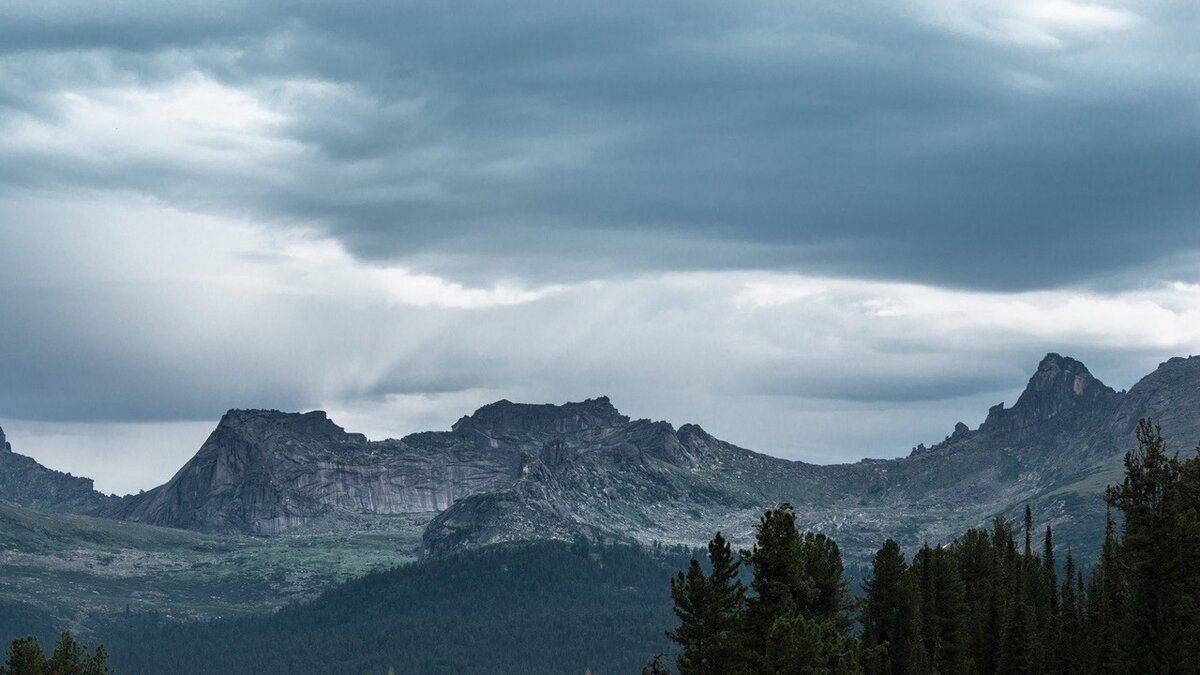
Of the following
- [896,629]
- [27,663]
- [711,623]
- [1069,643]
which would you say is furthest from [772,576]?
[27,663]

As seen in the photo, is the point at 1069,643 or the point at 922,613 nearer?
the point at 1069,643

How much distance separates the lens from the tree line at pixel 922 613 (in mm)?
107812

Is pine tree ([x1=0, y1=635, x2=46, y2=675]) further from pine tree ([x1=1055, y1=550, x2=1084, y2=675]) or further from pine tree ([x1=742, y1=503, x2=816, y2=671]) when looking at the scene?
pine tree ([x1=1055, y1=550, x2=1084, y2=675])

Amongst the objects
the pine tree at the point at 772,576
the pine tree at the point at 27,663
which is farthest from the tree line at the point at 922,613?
the pine tree at the point at 27,663

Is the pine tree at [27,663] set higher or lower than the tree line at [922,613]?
lower

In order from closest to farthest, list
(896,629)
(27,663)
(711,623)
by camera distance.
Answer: (711,623), (27,663), (896,629)

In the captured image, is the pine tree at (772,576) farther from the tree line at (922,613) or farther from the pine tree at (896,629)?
the pine tree at (896,629)

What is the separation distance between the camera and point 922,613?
655 ft

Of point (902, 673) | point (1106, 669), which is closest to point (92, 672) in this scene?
point (902, 673)

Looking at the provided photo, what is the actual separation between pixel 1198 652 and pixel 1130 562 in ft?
62.0

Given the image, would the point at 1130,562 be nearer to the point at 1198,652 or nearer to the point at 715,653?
the point at 1198,652

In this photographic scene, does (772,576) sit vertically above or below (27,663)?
above

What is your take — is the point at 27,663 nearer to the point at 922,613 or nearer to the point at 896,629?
the point at 896,629

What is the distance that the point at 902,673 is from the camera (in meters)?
190
